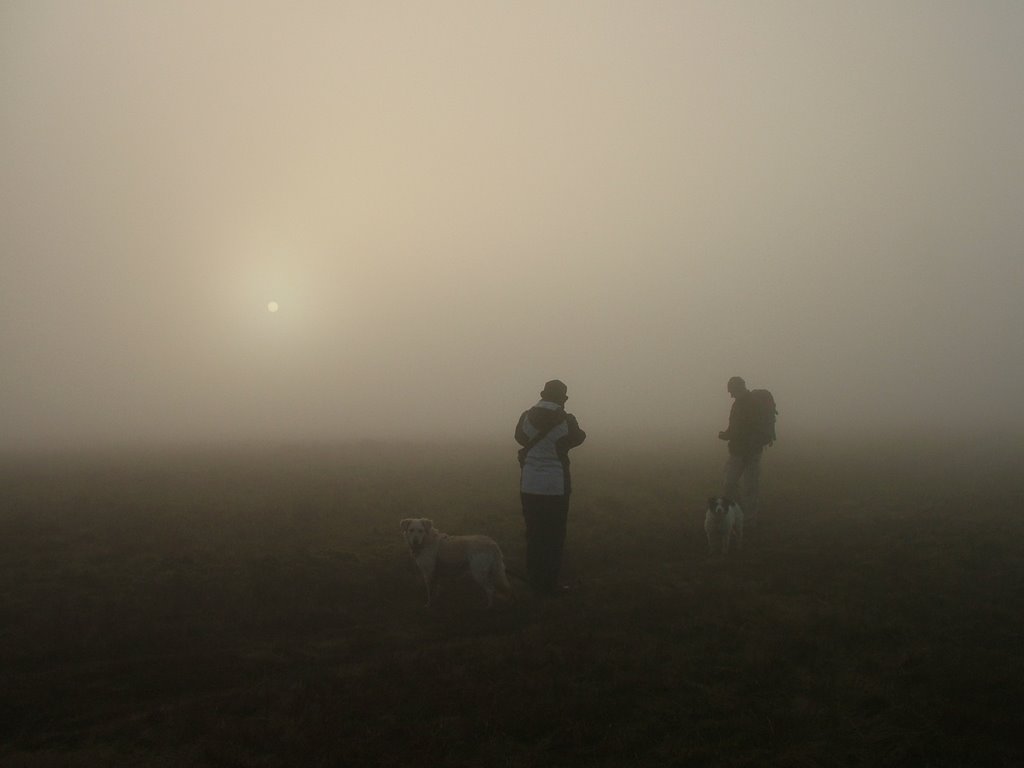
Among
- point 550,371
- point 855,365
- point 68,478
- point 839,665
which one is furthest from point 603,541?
point 855,365

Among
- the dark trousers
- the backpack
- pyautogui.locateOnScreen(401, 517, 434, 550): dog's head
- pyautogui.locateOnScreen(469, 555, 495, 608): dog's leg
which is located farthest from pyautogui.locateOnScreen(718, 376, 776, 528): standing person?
pyautogui.locateOnScreen(401, 517, 434, 550): dog's head

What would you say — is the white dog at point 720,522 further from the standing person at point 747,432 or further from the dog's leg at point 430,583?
the dog's leg at point 430,583

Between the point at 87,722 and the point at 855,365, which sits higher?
the point at 855,365

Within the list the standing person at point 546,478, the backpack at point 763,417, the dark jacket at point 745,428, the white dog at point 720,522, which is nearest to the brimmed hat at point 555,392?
the standing person at point 546,478

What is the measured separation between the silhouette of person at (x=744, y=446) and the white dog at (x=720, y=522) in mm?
1266

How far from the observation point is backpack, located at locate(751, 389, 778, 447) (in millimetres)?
13438

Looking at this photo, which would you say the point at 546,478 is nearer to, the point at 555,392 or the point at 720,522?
the point at 555,392

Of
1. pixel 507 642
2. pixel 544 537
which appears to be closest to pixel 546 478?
pixel 544 537

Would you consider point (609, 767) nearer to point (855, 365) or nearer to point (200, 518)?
point (200, 518)

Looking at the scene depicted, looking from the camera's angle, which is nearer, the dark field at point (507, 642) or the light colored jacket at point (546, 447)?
the dark field at point (507, 642)

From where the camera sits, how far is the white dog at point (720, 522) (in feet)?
40.2

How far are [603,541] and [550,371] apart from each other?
183 m

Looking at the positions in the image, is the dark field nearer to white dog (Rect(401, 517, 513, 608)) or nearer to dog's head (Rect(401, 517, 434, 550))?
white dog (Rect(401, 517, 513, 608))

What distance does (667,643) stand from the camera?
749 cm
